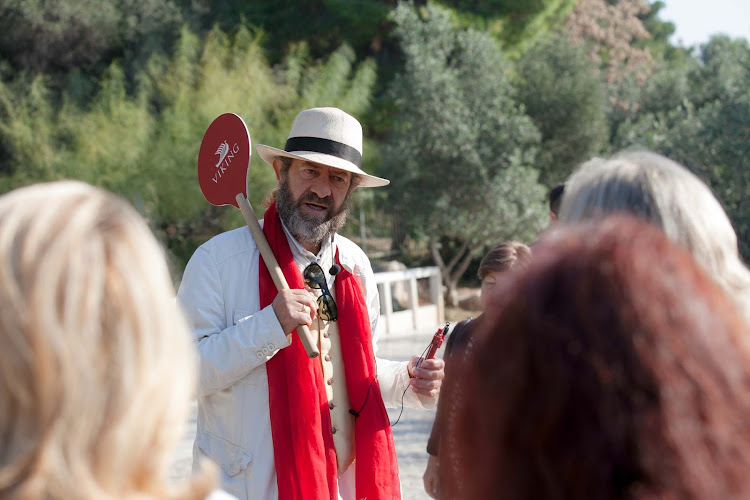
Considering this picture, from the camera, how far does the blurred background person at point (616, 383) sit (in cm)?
93

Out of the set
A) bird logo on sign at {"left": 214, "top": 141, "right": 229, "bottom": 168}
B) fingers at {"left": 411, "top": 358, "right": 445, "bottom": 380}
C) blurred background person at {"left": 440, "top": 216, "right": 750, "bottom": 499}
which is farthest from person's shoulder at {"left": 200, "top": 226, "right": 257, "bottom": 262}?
blurred background person at {"left": 440, "top": 216, "right": 750, "bottom": 499}

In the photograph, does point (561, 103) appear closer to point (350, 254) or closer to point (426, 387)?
point (350, 254)

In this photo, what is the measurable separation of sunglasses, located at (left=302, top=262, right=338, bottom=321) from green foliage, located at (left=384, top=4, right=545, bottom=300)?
12.6m

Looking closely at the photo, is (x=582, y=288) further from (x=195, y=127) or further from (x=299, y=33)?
(x=299, y=33)

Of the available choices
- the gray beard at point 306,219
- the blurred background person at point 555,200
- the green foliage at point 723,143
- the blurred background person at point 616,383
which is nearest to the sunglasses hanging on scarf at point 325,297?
the gray beard at point 306,219

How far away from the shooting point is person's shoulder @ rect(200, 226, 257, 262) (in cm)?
284

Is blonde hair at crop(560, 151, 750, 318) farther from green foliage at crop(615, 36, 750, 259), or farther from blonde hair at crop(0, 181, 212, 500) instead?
green foliage at crop(615, 36, 750, 259)

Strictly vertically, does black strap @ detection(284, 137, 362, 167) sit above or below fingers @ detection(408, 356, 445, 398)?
above

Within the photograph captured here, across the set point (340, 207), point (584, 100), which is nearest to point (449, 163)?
point (584, 100)

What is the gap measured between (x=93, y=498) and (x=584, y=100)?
60.6 ft

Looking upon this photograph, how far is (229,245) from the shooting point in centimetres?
291

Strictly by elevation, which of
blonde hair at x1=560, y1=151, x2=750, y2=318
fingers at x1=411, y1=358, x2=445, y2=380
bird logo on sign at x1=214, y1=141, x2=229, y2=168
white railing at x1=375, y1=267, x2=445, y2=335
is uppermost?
bird logo on sign at x1=214, y1=141, x2=229, y2=168

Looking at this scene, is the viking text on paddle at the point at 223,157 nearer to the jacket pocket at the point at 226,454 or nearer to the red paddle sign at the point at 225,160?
the red paddle sign at the point at 225,160

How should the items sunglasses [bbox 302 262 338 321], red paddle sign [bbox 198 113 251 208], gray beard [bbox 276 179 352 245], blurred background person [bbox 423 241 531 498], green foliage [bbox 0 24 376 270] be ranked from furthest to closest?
green foliage [bbox 0 24 376 270], red paddle sign [bbox 198 113 251 208], gray beard [bbox 276 179 352 245], sunglasses [bbox 302 262 338 321], blurred background person [bbox 423 241 531 498]
